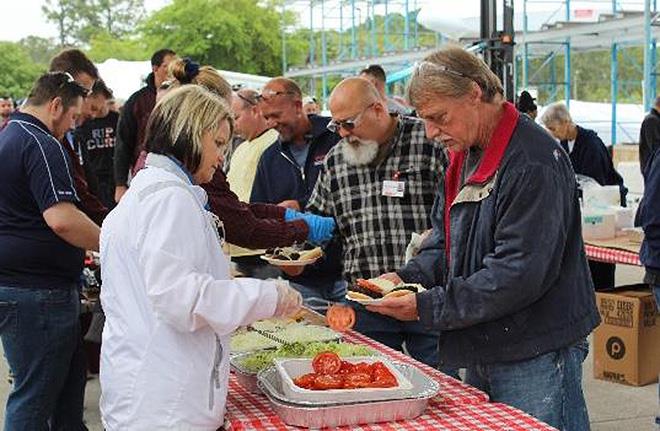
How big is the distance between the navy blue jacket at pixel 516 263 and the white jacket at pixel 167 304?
1.84ft

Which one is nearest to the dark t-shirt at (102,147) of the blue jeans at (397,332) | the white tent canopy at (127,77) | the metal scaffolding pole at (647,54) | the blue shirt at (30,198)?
the blue shirt at (30,198)

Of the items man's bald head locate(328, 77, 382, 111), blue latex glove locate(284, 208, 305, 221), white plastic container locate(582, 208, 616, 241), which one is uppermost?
man's bald head locate(328, 77, 382, 111)

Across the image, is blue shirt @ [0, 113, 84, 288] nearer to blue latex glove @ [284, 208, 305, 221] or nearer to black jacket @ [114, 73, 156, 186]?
blue latex glove @ [284, 208, 305, 221]

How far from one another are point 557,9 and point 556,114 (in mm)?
13387

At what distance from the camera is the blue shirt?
10.9ft

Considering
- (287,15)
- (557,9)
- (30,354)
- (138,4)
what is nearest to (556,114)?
(30,354)

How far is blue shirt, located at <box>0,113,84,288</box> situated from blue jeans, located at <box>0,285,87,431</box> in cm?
6

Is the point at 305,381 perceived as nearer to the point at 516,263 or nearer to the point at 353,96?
the point at 516,263

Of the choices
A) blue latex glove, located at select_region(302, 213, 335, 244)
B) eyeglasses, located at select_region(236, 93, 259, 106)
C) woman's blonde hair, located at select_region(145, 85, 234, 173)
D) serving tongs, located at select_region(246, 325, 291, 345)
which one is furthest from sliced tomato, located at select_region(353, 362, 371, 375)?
eyeglasses, located at select_region(236, 93, 259, 106)

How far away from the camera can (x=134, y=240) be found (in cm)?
198

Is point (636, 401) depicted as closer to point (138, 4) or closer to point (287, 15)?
point (287, 15)

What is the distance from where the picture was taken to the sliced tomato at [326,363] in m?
2.30

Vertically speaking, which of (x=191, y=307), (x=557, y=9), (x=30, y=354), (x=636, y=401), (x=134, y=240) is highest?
(x=557, y=9)

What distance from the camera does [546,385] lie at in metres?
2.33
